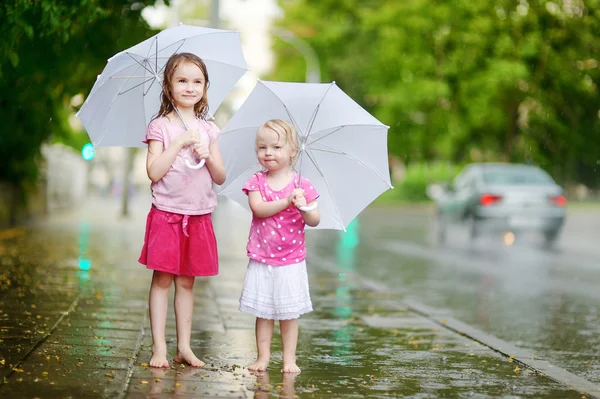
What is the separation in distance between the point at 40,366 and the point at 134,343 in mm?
1122

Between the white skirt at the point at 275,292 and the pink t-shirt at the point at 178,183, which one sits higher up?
the pink t-shirt at the point at 178,183

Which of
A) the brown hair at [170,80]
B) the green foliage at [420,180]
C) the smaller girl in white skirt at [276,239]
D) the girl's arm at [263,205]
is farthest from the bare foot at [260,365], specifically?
the green foliage at [420,180]

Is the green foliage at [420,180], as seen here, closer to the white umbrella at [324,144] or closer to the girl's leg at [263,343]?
the white umbrella at [324,144]

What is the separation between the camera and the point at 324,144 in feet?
19.7

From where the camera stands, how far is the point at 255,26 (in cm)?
3922

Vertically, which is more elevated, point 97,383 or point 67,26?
point 67,26

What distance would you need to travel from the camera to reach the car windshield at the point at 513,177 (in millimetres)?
21312

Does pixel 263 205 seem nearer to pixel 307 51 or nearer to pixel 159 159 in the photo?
pixel 159 159

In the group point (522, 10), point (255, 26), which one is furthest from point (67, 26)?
point (522, 10)

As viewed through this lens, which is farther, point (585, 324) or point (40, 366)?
point (585, 324)

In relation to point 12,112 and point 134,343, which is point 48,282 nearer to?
point 134,343

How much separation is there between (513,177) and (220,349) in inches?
623

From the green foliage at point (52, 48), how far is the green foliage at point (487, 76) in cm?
3311

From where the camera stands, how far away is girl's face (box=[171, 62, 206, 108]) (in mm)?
5746
